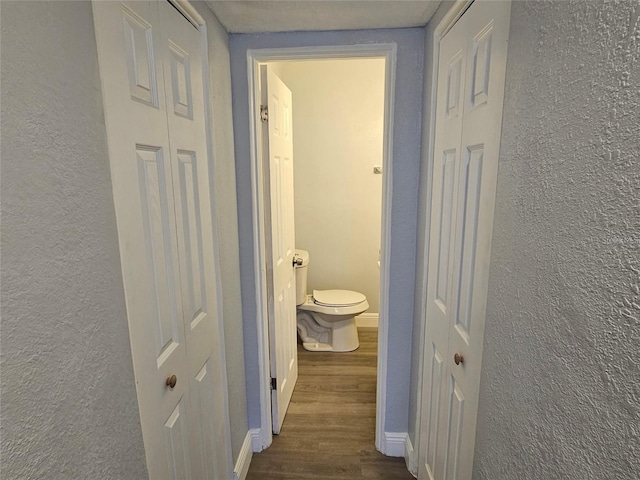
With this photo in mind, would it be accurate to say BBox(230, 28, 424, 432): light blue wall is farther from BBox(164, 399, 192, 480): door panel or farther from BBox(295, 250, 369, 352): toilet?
BBox(295, 250, 369, 352): toilet

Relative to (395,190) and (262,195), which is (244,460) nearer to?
(262,195)

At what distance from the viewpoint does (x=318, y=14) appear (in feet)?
4.88

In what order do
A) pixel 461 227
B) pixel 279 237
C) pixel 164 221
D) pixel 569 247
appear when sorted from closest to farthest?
pixel 569 247 < pixel 164 221 < pixel 461 227 < pixel 279 237

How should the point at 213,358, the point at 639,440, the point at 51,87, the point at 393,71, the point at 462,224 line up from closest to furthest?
the point at 639,440
the point at 51,87
the point at 462,224
the point at 213,358
the point at 393,71

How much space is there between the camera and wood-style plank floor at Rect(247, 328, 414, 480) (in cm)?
190

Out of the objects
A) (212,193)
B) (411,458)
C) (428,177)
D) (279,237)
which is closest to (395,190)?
(428,177)

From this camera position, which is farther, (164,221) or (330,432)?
(330,432)

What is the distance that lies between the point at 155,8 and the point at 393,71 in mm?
1045

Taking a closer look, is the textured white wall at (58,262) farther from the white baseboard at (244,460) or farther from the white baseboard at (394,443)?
the white baseboard at (394,443)

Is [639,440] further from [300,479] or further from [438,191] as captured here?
[300,479]

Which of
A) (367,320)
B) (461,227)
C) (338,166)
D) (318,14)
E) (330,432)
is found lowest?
(330,432)

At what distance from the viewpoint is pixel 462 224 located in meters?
1.20

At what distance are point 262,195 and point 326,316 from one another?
1509 mm

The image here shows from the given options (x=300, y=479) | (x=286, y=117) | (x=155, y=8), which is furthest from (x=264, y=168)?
(x=300, y=479)
